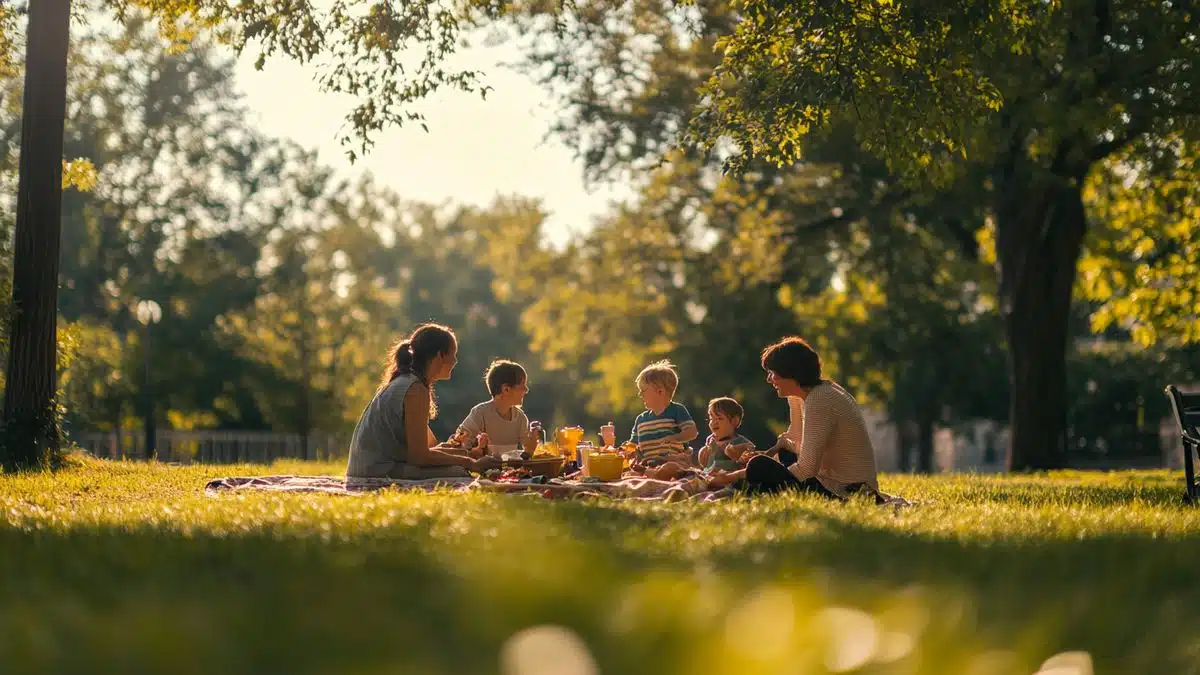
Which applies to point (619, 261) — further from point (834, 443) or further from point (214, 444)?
point (834, 443)

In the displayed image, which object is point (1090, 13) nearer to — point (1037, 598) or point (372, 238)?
point (1037, 598)

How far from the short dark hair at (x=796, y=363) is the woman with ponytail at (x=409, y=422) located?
2.55 meters

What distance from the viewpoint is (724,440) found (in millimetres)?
12516

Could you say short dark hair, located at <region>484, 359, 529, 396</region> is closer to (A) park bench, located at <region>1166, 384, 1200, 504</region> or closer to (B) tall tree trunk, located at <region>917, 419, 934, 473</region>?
(A) park bench, located at <region>1166, 384, 1200, 504</region>

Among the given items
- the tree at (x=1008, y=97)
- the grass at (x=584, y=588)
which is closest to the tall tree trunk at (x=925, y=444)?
the tree at (x=1008, y=97)

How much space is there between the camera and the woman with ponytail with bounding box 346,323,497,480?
11.5 m

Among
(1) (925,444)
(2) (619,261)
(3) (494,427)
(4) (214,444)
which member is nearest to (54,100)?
(3) (494,427)

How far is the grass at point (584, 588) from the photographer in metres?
3.89

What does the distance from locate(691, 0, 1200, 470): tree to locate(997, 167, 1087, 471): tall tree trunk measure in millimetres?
23

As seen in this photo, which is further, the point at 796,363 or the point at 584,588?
the point at 796,363

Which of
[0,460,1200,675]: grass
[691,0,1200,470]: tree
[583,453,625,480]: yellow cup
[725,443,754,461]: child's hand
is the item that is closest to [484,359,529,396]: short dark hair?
[583,453,625,480]: yellow cup

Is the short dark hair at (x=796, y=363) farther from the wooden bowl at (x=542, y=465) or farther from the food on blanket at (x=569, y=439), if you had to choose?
the food on blanket at (x=569, y=439)

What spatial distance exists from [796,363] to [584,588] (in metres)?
6.00

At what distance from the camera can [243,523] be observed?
8.01m
